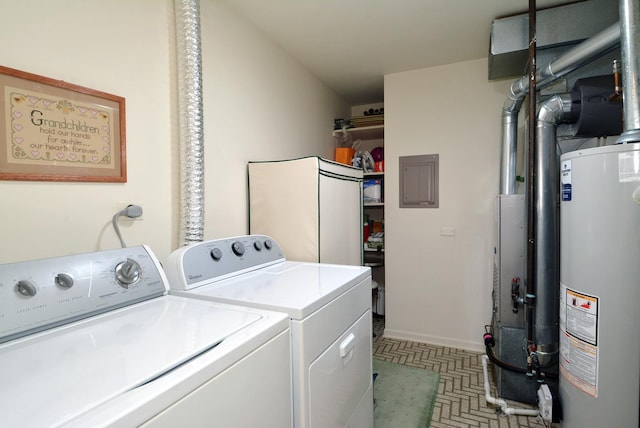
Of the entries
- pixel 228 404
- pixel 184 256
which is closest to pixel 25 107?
pixel 184 256

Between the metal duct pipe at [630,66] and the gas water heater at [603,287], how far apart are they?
0.10 meters

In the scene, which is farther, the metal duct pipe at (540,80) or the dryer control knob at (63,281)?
the metal duct pipe at (540,80)

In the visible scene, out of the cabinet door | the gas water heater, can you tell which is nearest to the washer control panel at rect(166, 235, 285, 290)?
the cabinet door

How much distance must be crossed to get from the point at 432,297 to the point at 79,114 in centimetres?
277

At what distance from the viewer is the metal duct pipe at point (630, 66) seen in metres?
1.20

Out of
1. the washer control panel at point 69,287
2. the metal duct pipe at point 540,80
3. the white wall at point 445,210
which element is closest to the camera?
the washer control panel at point 69,287

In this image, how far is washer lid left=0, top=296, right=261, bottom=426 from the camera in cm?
49

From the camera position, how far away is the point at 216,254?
1292mm

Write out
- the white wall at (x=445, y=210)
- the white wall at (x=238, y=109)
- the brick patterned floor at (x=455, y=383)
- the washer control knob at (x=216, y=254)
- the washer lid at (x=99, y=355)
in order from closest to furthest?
the washer lid at (x=99, y=355), the washer control knob at (x=216, y=254), the white wall at (x=238, y=109), the brick patterned floor at (x=455, y=383), the white wall at (x=445, y=210)

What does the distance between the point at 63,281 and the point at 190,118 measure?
0.84 metres

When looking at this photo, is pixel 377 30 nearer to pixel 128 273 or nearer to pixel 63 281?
pixel 128 273

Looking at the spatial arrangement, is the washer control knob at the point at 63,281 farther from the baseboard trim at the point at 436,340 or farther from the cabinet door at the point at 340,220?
the baseboard trim at the point at 436,340

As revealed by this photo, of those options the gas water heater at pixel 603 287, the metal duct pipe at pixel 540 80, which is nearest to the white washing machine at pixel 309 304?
the gas water heater at pixel 603 287

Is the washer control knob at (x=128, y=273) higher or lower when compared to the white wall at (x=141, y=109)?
lower
